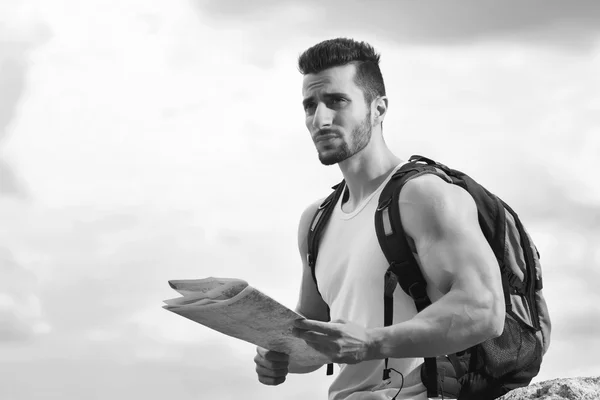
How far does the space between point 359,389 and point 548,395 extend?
1622 millimetres

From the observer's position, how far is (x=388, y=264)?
6.65 m

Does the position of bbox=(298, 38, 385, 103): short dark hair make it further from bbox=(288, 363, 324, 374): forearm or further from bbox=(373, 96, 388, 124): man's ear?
bbox=(288, 363, 324, 374): forearm

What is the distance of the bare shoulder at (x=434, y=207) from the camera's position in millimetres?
6328

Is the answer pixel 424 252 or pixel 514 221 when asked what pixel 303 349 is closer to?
pixel 424 252

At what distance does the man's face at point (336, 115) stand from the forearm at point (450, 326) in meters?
1.77

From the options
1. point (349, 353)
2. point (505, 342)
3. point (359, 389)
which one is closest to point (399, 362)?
point (359, 389)

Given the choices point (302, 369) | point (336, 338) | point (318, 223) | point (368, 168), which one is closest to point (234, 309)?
point (336, 338)

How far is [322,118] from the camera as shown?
24.1 ft

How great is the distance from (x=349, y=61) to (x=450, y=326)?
8.98 ft

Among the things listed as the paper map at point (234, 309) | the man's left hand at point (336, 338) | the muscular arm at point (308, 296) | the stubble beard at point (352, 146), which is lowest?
the man's left hand at point (336, 338)

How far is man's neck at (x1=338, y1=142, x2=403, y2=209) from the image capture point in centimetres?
729

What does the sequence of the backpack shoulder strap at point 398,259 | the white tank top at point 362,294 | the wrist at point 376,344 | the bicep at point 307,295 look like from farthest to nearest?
the bicep at point 307,295, the white tank top at point 362,294, the backpack shoulder strap at point 398,259, the wrist at point 376,344

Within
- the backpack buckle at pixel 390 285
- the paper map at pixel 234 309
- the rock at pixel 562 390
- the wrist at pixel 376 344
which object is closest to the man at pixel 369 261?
the wrist at pixel 376 344

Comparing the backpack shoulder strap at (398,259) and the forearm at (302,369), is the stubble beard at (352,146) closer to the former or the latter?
the backpack shoulder strap at (398,259)
